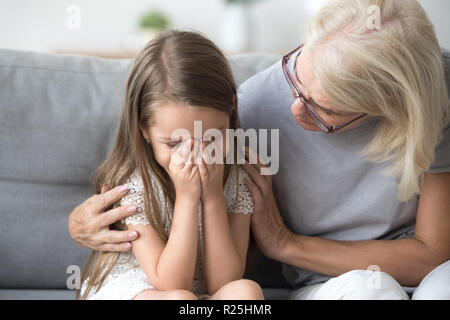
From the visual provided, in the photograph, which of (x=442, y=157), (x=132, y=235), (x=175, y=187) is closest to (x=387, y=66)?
(x=442, y=157)

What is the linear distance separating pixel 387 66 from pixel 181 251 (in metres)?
0.59

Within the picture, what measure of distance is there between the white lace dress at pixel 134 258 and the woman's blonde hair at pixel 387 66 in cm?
38

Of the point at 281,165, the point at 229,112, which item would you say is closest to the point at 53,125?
the point at 229,112

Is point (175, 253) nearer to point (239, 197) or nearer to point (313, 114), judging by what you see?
point (239, 197)

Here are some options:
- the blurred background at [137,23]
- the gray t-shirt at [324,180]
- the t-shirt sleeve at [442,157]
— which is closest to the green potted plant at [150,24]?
the blurred background at [137,23]

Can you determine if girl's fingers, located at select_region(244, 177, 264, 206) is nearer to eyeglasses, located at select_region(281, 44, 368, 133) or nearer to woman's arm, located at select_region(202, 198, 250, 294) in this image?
woman's arm, located at select_region(202, 198, 250, 294)

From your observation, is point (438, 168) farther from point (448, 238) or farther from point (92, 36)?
point (92, 36)

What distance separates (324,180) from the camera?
4.01 feet

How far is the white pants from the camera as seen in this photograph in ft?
3.10

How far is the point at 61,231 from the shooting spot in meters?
1.34

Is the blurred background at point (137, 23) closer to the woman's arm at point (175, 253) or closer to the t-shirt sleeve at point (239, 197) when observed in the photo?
the t-shirt sleeve at point (239, 197)

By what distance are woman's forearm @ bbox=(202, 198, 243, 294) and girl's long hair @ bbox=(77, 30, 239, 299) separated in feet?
0.41
